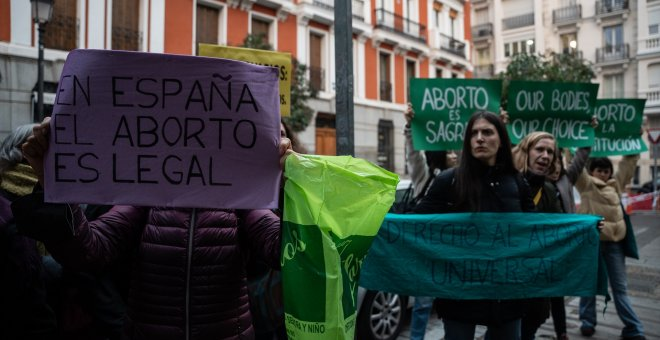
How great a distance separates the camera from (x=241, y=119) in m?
1.81

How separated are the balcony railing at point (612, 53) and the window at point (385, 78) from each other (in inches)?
713

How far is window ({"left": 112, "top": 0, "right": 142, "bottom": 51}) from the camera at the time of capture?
13.0 meters

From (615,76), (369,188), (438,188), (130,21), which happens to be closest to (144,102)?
(369,188)

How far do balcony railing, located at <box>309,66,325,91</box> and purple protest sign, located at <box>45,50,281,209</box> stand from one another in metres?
16.3

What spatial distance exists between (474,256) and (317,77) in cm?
1570

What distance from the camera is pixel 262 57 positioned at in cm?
374

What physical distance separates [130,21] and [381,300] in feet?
39.9

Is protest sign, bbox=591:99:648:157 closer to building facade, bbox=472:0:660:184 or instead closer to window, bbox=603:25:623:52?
building facade, bbox=472:0:660:184

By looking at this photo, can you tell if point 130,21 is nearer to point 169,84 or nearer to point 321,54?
point 321,54

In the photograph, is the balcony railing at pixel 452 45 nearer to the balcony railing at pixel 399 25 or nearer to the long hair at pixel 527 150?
the balcony railing at pixel 399 25

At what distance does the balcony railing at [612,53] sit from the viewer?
30.3 meters

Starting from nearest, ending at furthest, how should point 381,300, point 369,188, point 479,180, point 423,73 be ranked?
point 369,188 → point 479,180 → point 381,300 → point 423,73

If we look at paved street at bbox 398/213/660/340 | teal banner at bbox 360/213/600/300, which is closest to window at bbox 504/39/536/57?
paved street at bbox 398/213/660/340

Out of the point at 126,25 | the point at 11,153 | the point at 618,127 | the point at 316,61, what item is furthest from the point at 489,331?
the point at 316,61
